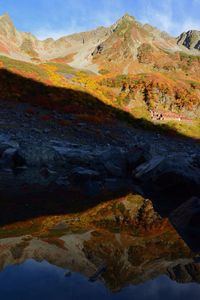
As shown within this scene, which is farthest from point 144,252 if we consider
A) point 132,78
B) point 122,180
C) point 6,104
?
point 132,78

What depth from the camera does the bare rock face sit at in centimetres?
18241

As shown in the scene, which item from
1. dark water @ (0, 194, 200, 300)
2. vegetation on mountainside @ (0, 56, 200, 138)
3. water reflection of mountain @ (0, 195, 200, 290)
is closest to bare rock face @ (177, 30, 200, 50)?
vegetation on mountainside @ (0, 56, 200, 138)

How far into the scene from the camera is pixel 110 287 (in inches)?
281

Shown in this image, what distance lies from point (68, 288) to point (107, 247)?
115 inches

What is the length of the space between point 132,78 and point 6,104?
3500 centimetres

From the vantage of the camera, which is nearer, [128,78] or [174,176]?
[174,176]

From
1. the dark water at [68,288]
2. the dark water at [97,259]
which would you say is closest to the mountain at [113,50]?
the dark water at [97,259]

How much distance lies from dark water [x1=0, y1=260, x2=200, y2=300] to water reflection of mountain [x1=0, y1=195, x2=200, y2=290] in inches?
10.3

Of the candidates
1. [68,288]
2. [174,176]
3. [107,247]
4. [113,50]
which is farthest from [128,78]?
[68,288]

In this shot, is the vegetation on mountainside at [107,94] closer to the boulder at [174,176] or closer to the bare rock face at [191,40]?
the boulder at [174,176]

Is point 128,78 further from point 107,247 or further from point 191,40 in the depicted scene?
point 191,40

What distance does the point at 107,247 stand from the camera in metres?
9.79

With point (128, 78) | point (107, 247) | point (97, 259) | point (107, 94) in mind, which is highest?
point (128, 78)

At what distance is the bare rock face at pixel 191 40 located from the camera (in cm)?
18241
